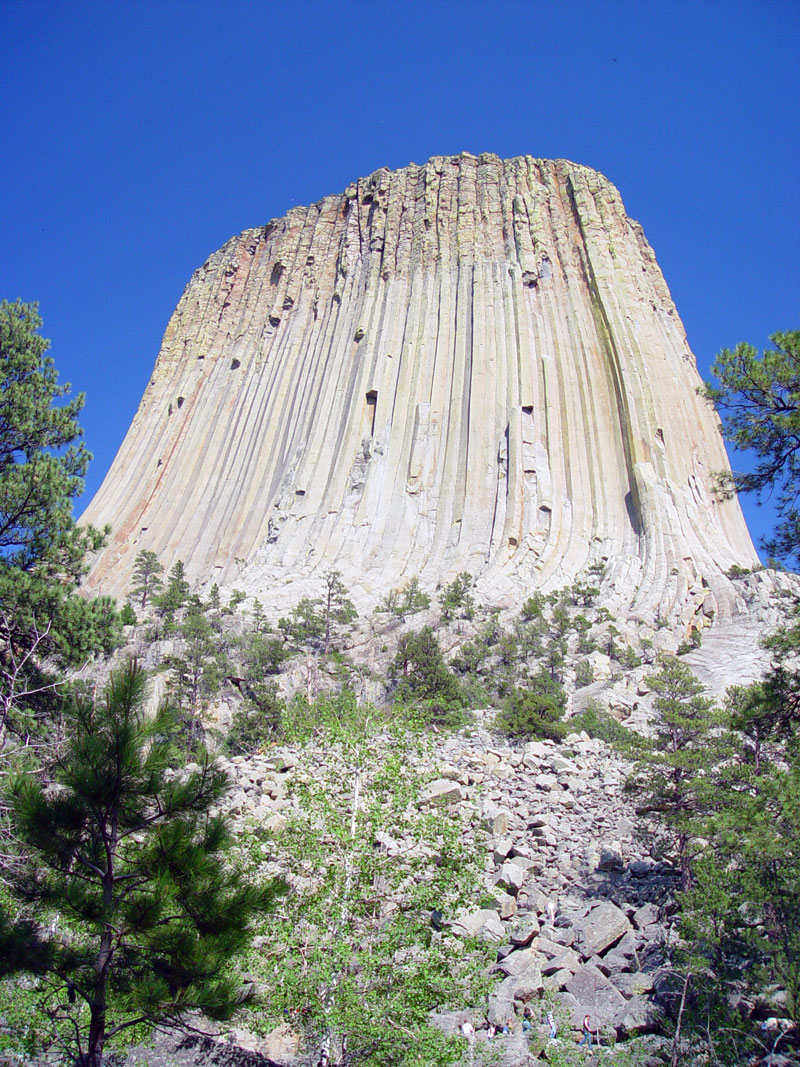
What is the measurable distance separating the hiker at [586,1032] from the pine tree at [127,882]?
3.94 meters

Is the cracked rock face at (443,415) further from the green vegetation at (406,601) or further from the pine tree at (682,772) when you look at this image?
the pine tree at (682,772)

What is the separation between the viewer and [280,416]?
49.9 m

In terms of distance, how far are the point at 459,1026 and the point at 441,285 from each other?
45.3 m

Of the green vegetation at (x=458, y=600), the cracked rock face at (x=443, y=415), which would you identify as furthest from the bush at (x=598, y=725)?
the cracked rock face at (x=443, y=415)

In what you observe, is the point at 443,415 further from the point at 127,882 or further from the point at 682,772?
the point at 127,882

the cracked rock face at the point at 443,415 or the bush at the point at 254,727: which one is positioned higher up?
the cracked rock face at the point at 443,415

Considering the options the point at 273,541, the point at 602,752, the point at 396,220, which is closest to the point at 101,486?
the point at 273,541

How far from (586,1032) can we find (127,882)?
4.93 meters

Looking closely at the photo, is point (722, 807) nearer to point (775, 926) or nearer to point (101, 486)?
point (775, 926)

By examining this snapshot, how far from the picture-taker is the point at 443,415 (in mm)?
44000

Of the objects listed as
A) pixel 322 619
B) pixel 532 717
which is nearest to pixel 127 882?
pixel 532 717

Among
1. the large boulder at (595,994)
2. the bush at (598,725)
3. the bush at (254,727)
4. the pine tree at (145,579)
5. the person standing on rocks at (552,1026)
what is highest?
the pine tree at (145,579)

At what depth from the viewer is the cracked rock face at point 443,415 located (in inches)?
1503

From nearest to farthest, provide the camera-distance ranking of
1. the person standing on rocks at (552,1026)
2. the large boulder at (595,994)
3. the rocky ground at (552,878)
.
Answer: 1. the person standing on rocks at (552,1026)
2. the large boulder at (595,994)
3. the rocky ground at (552,878)
